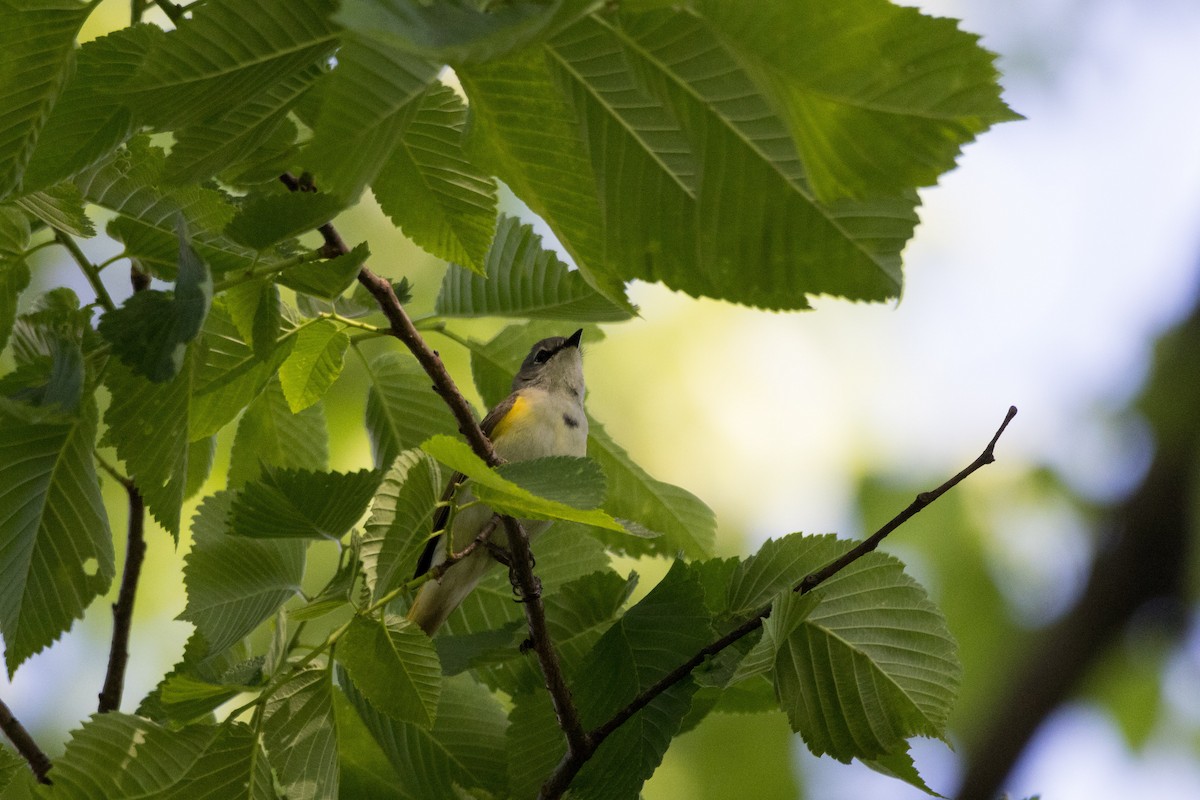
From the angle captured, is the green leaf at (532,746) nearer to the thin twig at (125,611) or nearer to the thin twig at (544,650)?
the thin twig at (544,650)

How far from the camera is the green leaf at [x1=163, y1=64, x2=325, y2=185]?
1.40 m

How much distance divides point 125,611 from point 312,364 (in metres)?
1.04

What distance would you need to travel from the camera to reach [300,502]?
1771mm

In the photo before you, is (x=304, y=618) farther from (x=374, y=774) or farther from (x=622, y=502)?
(x=622, y=502)

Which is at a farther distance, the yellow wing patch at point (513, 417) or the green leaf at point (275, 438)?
the yellow wing patch at point (513, 417)

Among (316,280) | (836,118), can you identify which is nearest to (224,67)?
(316,280)

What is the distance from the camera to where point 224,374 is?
6.02 ft

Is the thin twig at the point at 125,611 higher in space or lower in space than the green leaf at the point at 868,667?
higher

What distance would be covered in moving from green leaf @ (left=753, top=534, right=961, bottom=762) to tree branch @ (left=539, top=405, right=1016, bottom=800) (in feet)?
0.24

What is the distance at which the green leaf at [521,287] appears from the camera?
2.19 meters

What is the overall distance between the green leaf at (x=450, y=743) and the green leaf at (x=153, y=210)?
2.91ft


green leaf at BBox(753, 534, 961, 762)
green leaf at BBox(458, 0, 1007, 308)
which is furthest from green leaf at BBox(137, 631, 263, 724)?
green leaf at BBox(458, 0, 1007, 308)

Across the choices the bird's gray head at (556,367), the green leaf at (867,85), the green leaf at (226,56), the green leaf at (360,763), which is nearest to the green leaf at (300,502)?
the green leaf at (360,763)

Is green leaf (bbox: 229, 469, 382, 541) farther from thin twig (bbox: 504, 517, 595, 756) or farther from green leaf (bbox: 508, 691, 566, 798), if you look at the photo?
green leaf (bbox: 508, 691, 566, 798)
